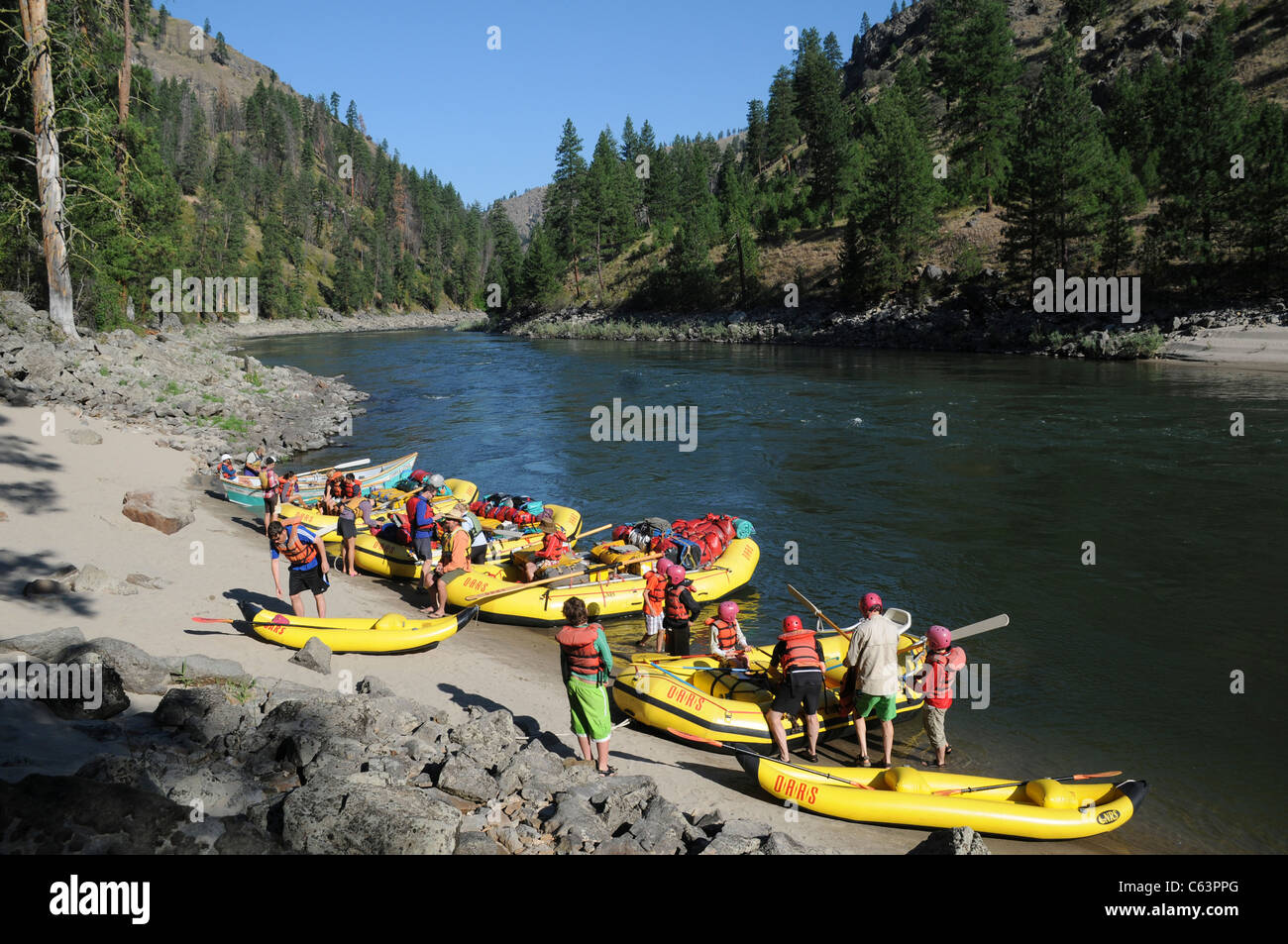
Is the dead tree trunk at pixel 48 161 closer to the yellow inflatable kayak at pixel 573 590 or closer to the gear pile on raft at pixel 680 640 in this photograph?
the gear pile on raft at pixel 680 640

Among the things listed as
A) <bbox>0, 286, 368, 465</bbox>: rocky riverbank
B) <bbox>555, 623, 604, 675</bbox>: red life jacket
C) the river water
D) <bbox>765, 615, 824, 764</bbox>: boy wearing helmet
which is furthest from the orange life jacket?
<bbox>0, 286, 368, 465</bbox>: rocky riverbank

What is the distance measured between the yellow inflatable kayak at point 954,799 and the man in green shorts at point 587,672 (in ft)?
4.66

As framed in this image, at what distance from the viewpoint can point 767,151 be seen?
339 feet

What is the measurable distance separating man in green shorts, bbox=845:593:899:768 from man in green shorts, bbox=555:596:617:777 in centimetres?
274

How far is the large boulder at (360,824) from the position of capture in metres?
5.20

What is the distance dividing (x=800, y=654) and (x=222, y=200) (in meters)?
107

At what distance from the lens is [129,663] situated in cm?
751

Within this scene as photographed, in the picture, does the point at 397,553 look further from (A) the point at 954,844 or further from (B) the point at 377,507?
(A) the point at 954,844

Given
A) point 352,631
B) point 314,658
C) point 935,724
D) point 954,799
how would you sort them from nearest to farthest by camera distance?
1. point 954,799
2. point 935,724
3. point 314,658
4. point 352,631

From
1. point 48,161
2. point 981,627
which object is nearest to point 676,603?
point 981,627

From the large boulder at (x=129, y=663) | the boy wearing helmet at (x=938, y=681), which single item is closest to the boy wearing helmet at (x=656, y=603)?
the boy wearing helmet at (x=938, y=681)

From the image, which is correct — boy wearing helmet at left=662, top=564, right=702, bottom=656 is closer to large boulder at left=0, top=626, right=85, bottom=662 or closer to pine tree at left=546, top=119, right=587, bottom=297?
large boulder at left=0, top=626, right=85, bottom=662

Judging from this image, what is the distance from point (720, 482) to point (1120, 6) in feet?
328

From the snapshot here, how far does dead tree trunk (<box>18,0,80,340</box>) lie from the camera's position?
2006cm
